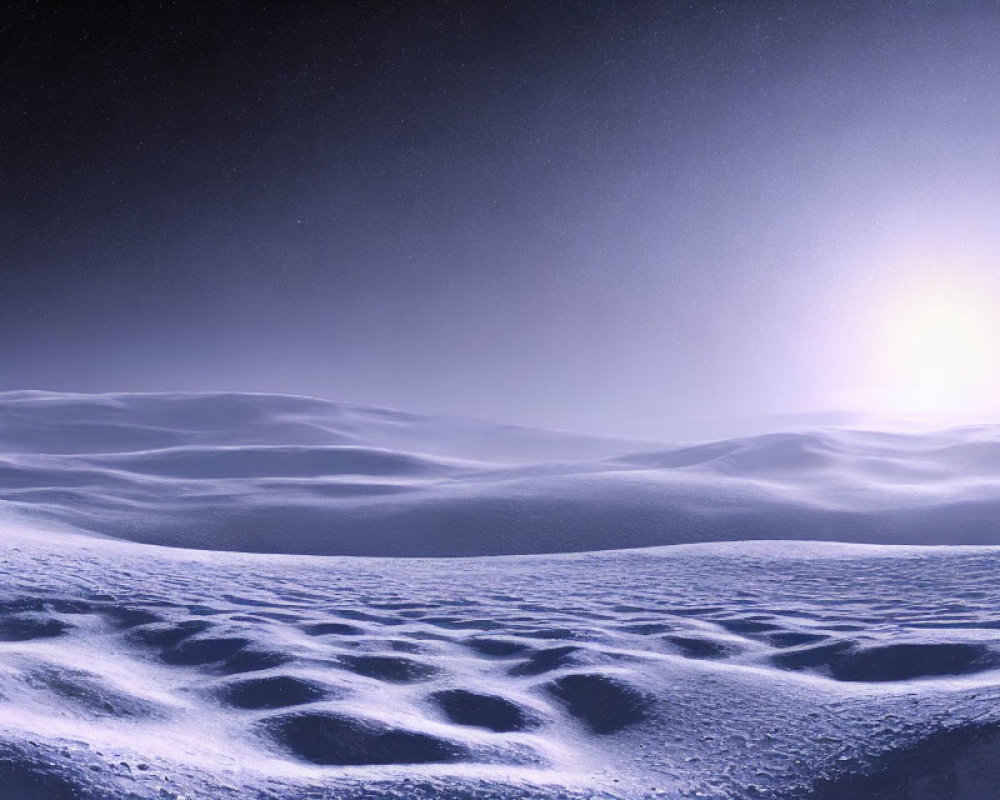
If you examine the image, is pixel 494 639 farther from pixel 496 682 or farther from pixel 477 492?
pixel 477 492

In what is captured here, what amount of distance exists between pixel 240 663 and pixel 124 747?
533 millimetres

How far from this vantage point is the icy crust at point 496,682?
1261mm

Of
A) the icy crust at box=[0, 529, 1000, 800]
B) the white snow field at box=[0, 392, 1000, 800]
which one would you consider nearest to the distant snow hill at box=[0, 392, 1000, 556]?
the white snow field at box=[0, 392, 1000, 800]

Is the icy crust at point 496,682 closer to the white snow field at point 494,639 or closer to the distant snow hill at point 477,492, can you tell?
the white snow field at point 494,639

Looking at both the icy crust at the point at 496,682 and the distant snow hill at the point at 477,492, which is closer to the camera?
the icy crust at the point at 496,682

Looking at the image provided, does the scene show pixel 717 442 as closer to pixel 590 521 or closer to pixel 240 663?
pixel 590 521

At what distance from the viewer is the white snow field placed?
4.26 ft

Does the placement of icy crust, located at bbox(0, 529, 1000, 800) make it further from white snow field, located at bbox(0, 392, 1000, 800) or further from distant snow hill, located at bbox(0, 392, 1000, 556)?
distant snow hill, located at bbox(0, 392, 1000, 556)

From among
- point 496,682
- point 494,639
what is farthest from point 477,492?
point 496,682

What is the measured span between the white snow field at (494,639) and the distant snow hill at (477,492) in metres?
Result: 0.02

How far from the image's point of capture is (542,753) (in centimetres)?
136

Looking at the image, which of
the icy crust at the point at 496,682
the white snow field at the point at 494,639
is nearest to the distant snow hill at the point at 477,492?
the white snow field at the point at 494,639

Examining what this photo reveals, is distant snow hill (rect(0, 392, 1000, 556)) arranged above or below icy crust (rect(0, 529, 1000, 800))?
above

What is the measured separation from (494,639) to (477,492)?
2179 millimetres
